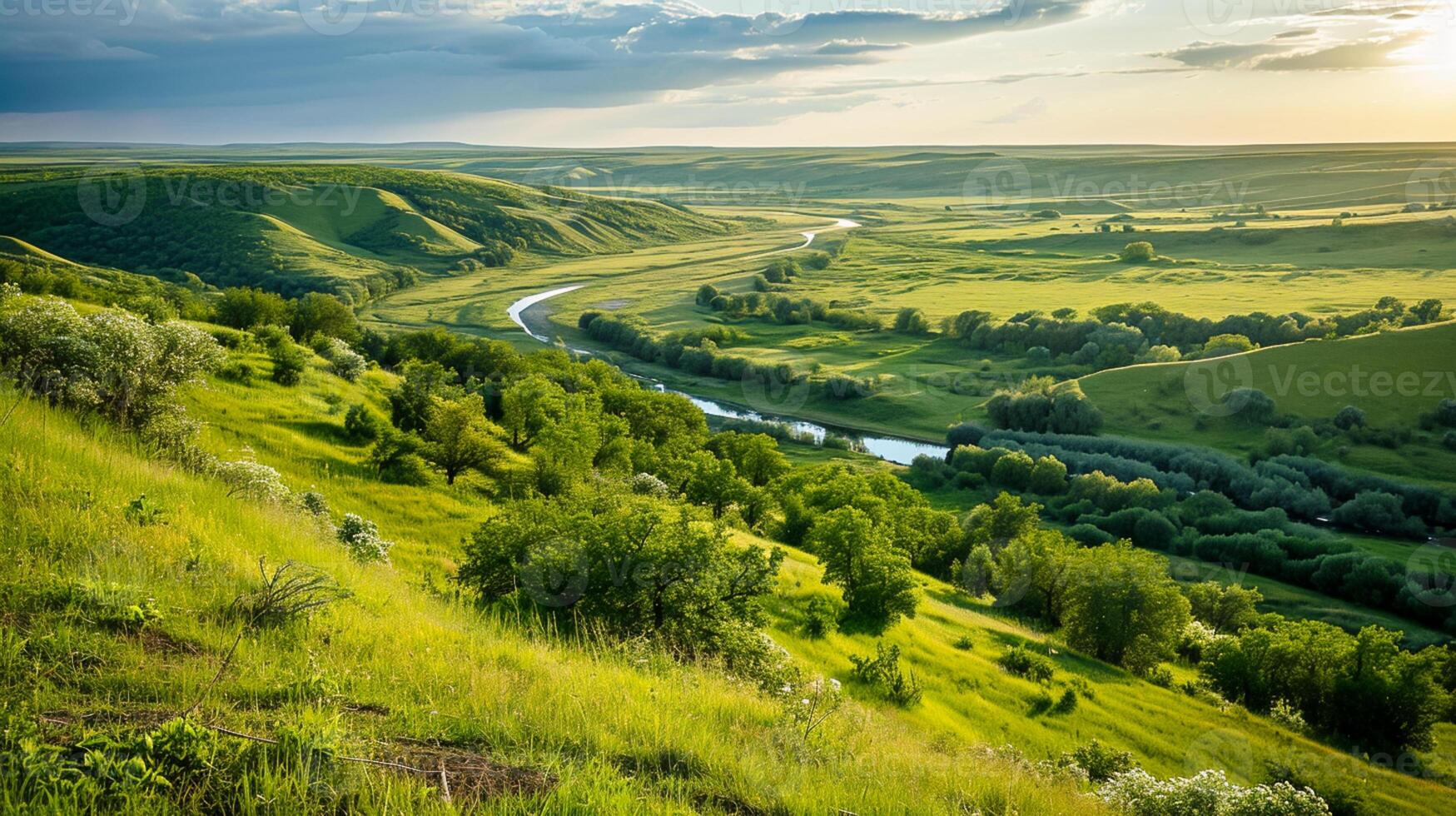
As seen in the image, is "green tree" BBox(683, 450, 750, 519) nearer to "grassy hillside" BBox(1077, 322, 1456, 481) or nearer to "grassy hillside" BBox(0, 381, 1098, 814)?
"grassy hillside" BBox(0, 381, 1098, 814)

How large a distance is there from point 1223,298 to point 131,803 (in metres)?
168

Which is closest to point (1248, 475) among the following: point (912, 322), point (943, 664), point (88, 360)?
point (943, 664)

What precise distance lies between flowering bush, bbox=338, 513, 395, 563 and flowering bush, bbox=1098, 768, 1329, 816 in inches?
620

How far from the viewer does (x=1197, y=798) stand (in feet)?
57.6

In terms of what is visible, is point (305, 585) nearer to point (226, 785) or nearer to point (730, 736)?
point (226, 785)

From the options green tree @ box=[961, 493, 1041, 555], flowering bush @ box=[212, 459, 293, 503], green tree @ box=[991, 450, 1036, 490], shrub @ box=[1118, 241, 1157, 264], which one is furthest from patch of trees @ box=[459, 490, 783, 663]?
shrub @ box=[1118, 241, 1157, 264]

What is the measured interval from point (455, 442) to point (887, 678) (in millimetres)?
20915

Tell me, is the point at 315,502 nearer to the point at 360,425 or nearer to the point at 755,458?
the point at 360,425

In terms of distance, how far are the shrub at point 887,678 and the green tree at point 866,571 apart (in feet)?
18.1

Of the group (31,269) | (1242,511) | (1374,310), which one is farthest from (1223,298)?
(31,269)

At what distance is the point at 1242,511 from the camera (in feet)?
232

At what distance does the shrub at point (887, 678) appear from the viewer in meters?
27.4

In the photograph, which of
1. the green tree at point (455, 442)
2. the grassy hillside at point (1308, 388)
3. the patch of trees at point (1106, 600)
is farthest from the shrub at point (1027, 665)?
the grassy hillside at point (1308, 388)

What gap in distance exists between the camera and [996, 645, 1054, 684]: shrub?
35.6m
